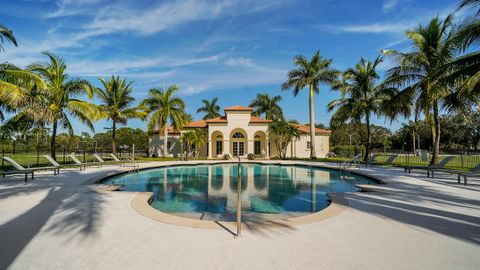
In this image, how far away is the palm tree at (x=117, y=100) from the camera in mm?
22781

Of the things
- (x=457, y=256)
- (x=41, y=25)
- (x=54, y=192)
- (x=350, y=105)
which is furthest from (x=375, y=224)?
(x=350, y=105)

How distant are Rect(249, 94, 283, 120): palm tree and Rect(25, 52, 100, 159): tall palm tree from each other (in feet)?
80.7

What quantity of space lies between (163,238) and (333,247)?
2.70 m

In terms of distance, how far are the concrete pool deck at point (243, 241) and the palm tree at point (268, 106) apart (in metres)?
31.0

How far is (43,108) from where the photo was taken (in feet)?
39.5

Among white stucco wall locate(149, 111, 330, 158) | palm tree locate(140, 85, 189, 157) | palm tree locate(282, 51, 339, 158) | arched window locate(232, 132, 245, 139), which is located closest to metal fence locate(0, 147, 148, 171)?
palm tree locate(140, 85, 189, 157)

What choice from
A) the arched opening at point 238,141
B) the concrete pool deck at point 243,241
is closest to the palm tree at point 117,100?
the arched opening at point 238,141

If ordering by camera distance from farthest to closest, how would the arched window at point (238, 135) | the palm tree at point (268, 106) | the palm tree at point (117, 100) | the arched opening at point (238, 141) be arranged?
the palm tree at point (268, 106) → the arched window at point (238, 135) → the arched opening at point (238, 141) → the palm tree at point (117, 100)

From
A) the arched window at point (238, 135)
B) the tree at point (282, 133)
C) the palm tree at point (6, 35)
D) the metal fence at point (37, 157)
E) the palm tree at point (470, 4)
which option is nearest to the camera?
the palm tree at point (470, 4)

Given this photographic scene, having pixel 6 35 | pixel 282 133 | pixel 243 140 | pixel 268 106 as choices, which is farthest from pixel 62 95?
pixel 268 106

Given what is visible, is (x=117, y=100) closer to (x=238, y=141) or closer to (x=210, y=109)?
(x=238, y=141)

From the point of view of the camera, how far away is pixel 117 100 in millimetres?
23188

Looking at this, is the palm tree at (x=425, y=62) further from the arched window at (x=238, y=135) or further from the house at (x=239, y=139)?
the arched window at (x=238, y=135)

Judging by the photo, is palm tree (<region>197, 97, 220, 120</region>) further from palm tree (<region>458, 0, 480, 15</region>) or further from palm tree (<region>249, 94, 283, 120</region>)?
palm tree (<region>458, 0, 480, 15</region>)
